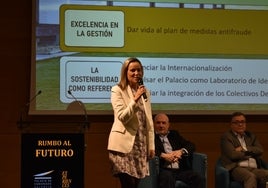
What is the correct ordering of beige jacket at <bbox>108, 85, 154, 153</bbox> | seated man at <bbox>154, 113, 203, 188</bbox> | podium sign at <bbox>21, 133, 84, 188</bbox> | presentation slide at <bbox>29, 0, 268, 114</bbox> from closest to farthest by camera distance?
1. beige jacket at <bbox>108, 85, 154, 153</bbox>
2. podium sign at <bbox>21, 133, 84, 188</bbox>
3. seated man at <bbox>154, 113, 203, 188</bbox>
4. presentation slide at <bbox>29, 0, 268, 114</bbox>

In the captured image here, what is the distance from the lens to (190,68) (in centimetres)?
593

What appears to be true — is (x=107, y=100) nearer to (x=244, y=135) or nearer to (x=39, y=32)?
(x=39, y=32)

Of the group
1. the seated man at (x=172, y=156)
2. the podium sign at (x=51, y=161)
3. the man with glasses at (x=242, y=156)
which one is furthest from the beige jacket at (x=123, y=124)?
the man with glasses at (x=242, y=156)

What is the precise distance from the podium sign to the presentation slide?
64.3 inches

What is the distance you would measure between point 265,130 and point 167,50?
1482 mm

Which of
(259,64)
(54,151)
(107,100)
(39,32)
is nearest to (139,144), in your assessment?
(54,151)

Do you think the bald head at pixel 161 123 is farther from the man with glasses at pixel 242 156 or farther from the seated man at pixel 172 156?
the man with glasses at pixel 242 156

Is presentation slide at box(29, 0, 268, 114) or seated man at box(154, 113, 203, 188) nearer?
seated man at box(154, 113, 203, 188)

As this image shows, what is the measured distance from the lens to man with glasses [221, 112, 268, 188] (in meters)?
5.32

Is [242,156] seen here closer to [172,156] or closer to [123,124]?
[172,156]

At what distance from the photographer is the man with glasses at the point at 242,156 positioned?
Result: 532cm

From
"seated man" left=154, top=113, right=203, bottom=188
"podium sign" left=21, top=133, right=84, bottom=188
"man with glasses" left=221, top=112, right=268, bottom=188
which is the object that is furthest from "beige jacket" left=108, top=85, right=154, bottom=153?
"man with glasses" left=221, top=112, right=268, bottom=188

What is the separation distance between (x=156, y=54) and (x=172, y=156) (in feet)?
3.99

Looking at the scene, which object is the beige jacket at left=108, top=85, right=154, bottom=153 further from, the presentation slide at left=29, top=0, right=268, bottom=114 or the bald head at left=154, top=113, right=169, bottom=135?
the presentation slide at left=29, top=0, right=268, bottom=114
